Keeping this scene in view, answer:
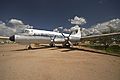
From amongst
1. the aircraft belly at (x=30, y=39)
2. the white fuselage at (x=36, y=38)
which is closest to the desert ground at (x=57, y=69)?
the aircraft belly at (x=30, y=39)

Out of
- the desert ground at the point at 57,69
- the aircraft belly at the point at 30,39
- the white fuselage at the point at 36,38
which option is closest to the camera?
the desert ground at the point at 57,69

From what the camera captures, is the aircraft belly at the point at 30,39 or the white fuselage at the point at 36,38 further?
the white fuselage at the point at 36,38

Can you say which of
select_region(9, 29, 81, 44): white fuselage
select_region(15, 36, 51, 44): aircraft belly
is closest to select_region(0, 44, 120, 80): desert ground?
select_region(15, 36, 51, 44): aircraft belly

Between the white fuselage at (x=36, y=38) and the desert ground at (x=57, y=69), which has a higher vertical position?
the white fuselage at (x=36, y=38)

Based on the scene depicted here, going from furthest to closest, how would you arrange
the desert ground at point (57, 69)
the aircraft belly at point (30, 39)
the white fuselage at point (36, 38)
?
the white fuselage at point (36, 38) < the aircraft belly at point (30, 39) < the desert ground at point (57, 69)

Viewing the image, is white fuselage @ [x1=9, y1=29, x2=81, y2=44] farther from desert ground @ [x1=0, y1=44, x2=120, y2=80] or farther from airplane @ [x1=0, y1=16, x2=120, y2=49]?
desert ground @ [x1=0, y1=44, x2=120, y2=80]

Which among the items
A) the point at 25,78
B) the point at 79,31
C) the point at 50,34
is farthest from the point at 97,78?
the point at 79,31

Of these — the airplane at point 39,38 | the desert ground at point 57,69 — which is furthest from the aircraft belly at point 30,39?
the desert ground at point 57,69

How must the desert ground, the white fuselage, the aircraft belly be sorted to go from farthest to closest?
the white fuselage, the aircraft belly, the desert ground

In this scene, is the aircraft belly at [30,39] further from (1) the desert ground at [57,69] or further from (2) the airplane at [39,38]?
(1) the desert ground at [57,69]

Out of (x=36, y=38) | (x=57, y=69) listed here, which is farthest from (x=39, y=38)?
(x=57, y=69)

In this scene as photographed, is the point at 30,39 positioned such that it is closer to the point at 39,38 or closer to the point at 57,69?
the point at 39,38

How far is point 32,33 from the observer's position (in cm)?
2561

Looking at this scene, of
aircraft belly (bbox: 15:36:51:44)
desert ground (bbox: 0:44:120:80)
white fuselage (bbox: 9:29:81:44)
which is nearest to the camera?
desert ground (bbox: 0:44:120:80)
